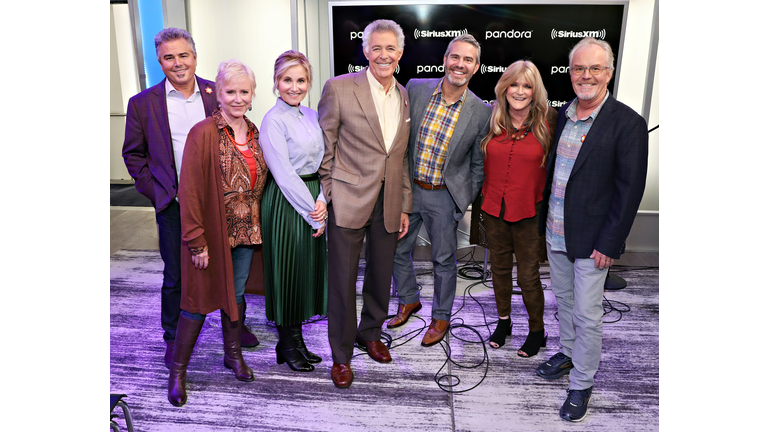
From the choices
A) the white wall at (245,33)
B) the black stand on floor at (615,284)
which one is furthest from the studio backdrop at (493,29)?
the black stand on floor at (615,284)

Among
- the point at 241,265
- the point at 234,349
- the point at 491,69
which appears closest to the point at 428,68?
the point at 491,69

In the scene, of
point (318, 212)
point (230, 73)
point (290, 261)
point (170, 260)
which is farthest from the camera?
point (170, 260)

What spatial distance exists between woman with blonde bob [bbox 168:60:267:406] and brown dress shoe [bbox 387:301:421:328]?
1122 millimetres

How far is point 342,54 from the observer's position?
4.59 metres

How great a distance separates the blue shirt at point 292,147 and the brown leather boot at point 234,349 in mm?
732

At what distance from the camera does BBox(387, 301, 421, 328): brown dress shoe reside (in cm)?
343

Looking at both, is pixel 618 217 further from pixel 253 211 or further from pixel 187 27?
pixel 187 27

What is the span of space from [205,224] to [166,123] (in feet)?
2.06

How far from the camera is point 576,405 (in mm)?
2518

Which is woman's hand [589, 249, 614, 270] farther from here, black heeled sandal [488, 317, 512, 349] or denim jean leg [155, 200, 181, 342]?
denim jean leg [155, 200, 181, 342]

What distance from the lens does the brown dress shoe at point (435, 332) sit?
10.5 ft

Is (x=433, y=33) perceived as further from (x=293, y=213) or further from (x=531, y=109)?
(x=293, y=213)

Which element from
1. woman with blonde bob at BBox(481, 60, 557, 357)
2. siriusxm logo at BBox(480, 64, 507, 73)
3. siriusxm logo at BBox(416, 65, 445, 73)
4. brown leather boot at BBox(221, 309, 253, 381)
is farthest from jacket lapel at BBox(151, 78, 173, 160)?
siriusxm logo at BBox(480, 64, 507, 73)

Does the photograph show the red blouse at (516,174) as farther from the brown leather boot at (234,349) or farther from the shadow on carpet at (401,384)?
the brown leather boot at (234,349)
